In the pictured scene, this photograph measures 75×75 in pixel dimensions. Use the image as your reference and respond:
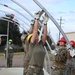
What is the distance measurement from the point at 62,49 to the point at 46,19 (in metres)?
1.45

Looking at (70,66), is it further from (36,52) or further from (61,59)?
(36,52)

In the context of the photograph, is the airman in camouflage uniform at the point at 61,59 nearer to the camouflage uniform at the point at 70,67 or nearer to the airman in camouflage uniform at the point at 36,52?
the camouflage uniform at the point at 70,67

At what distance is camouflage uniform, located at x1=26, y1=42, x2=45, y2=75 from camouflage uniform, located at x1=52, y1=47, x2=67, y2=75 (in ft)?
4.19

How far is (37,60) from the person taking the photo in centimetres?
580

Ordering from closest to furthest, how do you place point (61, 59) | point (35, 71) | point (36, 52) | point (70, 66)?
point (36, 52), point (35, 71), point (61, 59), point (70, 66)

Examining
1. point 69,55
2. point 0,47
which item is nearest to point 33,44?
point 69,55

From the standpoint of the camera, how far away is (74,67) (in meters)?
7.24

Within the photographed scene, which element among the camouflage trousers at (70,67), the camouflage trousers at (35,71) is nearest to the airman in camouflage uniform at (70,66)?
the camouflage trousers at (70,67)

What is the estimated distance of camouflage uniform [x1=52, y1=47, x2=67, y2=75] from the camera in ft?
23.5

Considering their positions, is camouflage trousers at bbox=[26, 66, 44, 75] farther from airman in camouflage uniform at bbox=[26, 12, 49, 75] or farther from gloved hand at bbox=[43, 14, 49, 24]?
gloved hand at bbox=[43, 14, 49, 24]

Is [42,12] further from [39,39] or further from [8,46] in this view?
[8,46]

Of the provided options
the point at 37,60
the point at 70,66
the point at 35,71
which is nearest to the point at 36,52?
the point at 37,60

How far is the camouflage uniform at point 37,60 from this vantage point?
5.75 m

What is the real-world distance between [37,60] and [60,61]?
1484 mm
